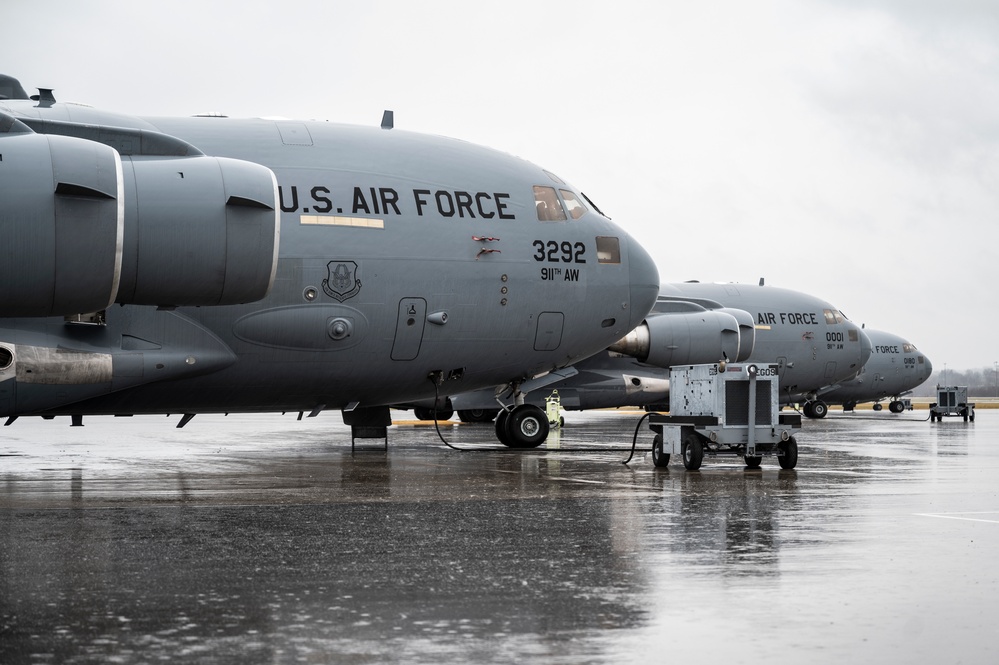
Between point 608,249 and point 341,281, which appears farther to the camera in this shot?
point 608,249

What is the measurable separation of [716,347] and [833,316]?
12961 millimetres

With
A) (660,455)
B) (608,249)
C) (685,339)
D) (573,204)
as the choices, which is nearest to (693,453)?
(660,455)

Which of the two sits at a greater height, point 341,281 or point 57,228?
point 341,281

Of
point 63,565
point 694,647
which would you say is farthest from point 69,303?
point 694,647

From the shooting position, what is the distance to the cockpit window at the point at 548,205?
20.0 m

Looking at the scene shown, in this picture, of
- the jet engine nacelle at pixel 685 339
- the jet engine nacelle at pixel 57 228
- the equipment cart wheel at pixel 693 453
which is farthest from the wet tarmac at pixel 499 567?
the jet engine nacelle at pixel 685 339

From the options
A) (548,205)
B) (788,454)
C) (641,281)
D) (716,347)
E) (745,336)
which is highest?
(548,205)

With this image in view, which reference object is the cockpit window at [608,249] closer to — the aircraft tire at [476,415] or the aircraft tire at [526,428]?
the aircraft tire at [526,428]

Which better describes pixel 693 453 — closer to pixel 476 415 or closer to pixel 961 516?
pixel 961 516

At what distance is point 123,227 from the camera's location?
9672 mm

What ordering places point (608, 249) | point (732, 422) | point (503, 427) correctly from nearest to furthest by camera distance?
point (732, 422) < point (608, 249) < point (503, 427)

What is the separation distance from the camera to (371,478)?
51.8ft

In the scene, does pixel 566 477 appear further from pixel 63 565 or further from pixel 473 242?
pixel 63 565

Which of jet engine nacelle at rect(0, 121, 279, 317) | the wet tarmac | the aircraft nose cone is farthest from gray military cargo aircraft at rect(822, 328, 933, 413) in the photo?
jet engine nacelle at rect(0, 121, 279, 317)
